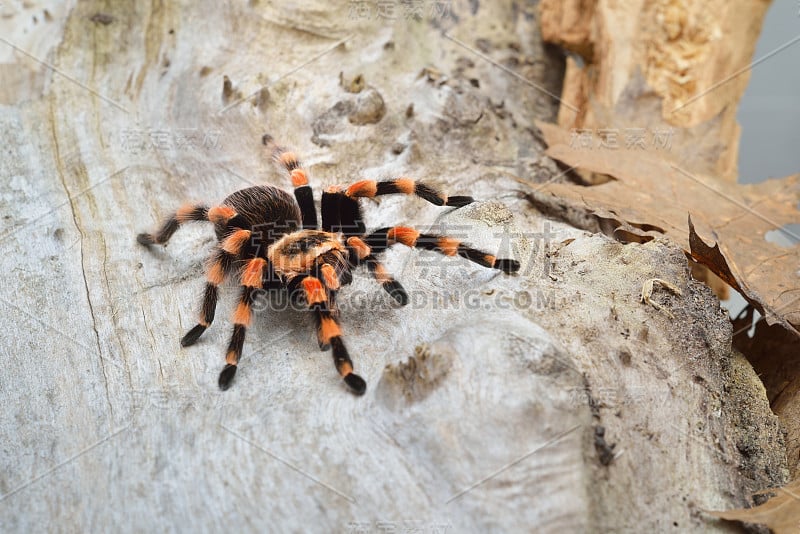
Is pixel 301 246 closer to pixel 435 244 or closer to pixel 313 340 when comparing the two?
pixel 313 340

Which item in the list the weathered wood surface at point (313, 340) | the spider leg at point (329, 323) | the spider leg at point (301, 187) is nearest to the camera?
the weathered wood surface at point (313, 340)

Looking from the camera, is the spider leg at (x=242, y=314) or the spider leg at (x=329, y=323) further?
the spider leg at (x=242, y=314)

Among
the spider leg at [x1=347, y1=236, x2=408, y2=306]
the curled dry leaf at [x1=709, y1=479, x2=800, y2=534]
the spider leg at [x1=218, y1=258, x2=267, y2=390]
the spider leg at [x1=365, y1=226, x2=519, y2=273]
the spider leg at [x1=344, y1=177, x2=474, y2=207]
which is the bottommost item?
the curled dry leaf at [x1=709, y1=479, x2=800, y2=534]

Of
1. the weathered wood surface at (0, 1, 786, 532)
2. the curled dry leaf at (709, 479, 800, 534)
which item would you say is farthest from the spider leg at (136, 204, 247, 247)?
the curled dry leaf at (709, 479, 800, 534)

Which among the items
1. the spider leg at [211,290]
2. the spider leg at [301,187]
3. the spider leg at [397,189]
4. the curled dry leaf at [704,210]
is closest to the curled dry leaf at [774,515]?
the curled dry leaf at [704,210]

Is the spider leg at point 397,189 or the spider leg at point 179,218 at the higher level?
the spider leg at point 397,189

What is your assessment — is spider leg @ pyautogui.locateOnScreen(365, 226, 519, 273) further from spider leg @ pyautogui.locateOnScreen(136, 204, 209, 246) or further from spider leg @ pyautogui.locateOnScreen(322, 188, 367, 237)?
spider leg @ pyautogui.locateOnScreen(136, 204, 209, 246)

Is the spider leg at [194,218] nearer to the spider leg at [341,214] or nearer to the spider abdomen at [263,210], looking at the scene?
the spider abdomen at [263,210]
